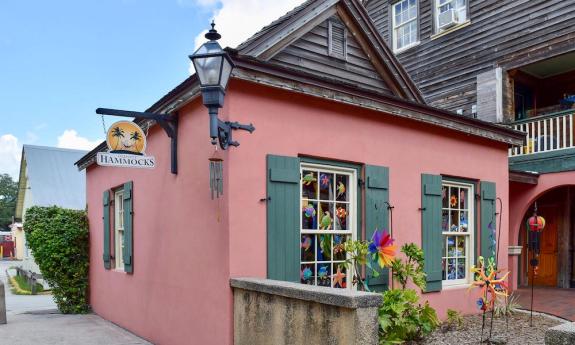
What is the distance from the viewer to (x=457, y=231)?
7.38 metres

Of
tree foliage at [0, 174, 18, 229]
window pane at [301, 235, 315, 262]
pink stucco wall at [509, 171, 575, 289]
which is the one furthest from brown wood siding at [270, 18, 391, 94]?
tree foliage at [0, 174, 18, 229]

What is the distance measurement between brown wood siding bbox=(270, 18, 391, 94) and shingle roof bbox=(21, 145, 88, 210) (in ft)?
57.9

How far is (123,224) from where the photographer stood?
8.00 meters

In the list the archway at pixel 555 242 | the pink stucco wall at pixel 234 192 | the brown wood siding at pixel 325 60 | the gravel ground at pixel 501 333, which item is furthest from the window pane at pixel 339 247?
the archway at pixel 555 242

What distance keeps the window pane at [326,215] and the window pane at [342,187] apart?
178mm

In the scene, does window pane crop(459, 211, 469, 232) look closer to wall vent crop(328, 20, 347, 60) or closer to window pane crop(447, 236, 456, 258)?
window pane crop(447, 236, 456, 258)

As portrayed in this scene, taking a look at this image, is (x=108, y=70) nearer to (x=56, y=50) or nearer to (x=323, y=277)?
(x=56, y=50)

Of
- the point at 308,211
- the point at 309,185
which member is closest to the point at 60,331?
the point at 308,211

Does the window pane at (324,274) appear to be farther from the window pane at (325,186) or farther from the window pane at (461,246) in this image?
the window pane at (461,246)

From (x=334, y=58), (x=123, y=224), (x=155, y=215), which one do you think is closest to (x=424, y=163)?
(x=334, y=58)

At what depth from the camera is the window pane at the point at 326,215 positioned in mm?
5671

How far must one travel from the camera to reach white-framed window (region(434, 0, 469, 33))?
12938 mm

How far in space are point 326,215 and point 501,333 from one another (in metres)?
2.81

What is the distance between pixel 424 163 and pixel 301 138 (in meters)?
2.30
